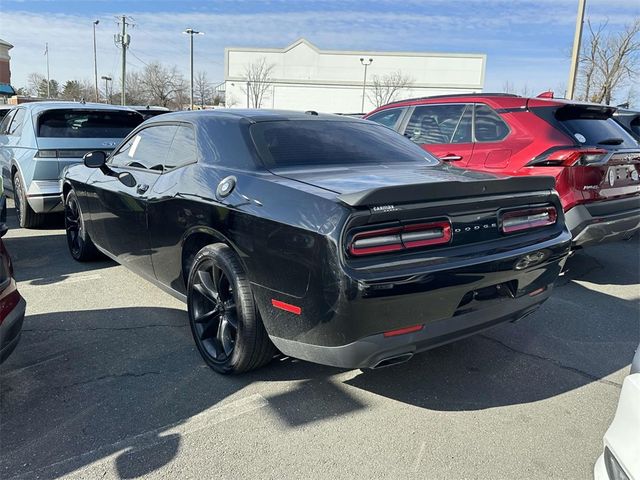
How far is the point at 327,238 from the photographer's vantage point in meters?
2.26

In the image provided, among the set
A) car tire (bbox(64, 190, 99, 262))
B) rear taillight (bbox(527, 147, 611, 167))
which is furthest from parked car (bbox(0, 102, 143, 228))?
rear taillight (bbox(527, 147, 611, 167))

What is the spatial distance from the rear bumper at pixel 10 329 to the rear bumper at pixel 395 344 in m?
1.38

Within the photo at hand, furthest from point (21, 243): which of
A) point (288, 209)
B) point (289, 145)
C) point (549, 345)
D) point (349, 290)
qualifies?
point (549, 345)

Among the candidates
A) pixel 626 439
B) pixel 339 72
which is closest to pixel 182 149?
pixel 626 439

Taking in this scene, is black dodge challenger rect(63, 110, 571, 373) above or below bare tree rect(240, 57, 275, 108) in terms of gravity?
below

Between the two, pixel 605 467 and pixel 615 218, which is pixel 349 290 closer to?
pixel 605 467

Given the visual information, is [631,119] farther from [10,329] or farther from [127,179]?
[10,329]

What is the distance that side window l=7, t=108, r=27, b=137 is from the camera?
7046 mm

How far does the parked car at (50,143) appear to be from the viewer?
6.30m

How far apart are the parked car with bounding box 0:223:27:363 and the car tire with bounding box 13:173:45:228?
13.8 feet

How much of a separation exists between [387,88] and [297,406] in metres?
73.0

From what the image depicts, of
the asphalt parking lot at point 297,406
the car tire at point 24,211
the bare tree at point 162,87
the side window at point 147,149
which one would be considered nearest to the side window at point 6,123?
the car tire at point 24,211

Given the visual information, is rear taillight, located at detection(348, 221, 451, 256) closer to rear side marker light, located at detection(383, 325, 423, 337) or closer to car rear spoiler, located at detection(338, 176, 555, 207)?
car rear spoiler, located at detection(338, 176, 555, 207)

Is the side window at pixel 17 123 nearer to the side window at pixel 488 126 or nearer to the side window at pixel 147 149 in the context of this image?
the side window at pixel 147 149
